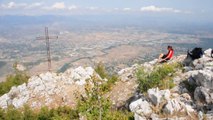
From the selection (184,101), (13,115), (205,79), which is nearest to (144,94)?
(184,101)

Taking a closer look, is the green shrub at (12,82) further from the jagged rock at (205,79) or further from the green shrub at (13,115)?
the jagged rock at (205,79)

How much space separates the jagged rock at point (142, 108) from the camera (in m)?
18.2

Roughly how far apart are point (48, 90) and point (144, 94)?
52.5ft

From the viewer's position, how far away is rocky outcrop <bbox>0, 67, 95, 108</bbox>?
1287 inches

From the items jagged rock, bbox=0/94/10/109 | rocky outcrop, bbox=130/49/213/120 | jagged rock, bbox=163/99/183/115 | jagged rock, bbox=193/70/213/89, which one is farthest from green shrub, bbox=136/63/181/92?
jagged rock, bbox=0/94/10/109

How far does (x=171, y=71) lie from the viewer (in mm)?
24609

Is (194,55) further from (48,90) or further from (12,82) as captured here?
(12,82)

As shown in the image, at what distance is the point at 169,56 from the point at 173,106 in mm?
12331

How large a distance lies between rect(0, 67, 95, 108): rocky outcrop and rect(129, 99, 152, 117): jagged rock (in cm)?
1359

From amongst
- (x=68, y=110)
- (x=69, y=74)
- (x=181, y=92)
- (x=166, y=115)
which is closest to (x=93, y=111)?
(x=166, y=115)

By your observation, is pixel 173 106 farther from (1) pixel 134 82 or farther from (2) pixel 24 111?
(2) pixel 24 111

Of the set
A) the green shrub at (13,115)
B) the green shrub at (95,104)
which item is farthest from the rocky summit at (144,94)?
the green shrub at (13,115)

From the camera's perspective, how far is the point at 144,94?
20688mm

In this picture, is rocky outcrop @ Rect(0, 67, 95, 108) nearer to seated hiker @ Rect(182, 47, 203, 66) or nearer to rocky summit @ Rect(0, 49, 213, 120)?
rocky summit @ Rect(0, 49, 213, 120)
